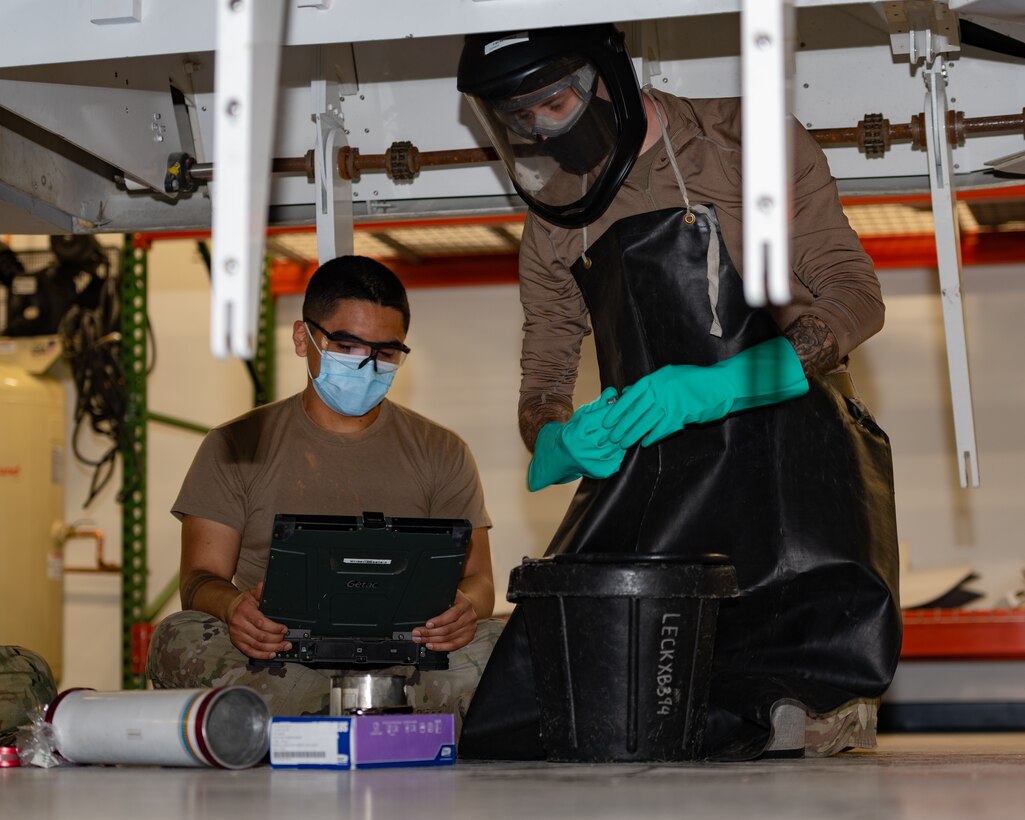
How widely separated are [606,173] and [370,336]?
2.53ft

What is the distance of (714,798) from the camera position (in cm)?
163

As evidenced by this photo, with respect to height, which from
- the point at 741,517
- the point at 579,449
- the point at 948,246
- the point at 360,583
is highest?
the point at 948,246

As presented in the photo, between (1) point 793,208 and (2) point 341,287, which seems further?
(2) point 341,287

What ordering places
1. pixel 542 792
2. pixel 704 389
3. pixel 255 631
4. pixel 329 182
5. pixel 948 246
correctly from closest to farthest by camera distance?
1. pixel 542 792
2. pixel 704 389
3. pixel 255 631
4. pixel 948 246
5. pixel 329 182

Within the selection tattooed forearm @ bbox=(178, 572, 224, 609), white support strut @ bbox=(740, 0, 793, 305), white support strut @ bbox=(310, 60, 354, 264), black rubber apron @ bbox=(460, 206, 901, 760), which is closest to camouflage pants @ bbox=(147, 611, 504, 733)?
tattooed forearm @ bbox=(178, 572, 224, 609)

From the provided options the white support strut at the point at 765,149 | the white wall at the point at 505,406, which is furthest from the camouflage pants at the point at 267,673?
the white wall at the point at 505,406

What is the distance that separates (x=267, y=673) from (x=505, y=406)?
13.3ft

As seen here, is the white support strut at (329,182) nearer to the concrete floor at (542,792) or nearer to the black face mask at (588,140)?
the black face mask at (588,140)

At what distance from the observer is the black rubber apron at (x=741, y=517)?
247cm

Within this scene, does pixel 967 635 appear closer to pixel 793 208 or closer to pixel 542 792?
pixel 793 208

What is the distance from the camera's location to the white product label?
7.15 ft

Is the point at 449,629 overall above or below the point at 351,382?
below

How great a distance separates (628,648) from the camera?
222 centimetres

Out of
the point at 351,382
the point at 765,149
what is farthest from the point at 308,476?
the point at 765,149
